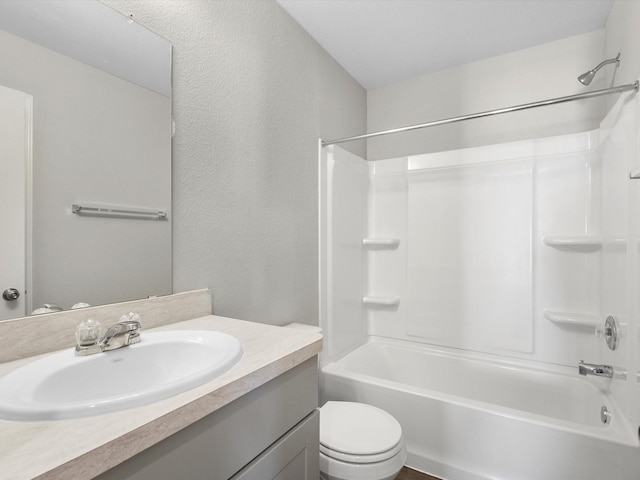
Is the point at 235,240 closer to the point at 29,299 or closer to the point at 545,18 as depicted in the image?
the point at 29,299

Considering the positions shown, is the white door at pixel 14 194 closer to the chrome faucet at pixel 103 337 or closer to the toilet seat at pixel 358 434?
the chrome faucet at pixel 103 337

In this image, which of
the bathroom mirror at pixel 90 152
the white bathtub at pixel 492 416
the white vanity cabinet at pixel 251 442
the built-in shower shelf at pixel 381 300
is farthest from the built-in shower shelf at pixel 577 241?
the bathroom mirror at pixel 90 152

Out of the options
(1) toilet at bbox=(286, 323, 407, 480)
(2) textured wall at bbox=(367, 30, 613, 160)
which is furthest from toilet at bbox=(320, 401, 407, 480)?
(2) textured wall at bbox=(367, 30, 613, 160)

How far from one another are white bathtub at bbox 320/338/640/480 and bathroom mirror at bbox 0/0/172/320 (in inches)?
53.3

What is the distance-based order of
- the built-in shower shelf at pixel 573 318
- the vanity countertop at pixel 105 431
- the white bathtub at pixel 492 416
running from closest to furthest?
the vanity countertop at pixel 105 431 < the white bathtub at pixel 492 416 < the built-in shower shelf at pixel 573 318

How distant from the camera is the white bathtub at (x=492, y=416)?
4.55ft

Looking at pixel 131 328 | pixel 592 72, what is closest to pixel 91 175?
pixel 131 328

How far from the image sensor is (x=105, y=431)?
0.51 meters

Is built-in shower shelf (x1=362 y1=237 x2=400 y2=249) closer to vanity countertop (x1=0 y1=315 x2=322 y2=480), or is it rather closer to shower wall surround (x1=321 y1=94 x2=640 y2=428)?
shower wall surround (x1=321 y1=94 x2=640 y2=428)

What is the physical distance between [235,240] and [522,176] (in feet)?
6.09

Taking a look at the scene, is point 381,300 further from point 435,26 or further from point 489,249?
point 435,26

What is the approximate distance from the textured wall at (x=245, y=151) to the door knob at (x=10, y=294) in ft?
1.49

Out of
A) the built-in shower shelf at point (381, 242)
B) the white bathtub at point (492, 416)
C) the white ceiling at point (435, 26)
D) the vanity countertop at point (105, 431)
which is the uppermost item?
the white ceiling at point (435, 26)

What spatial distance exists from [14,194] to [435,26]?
220 cm
